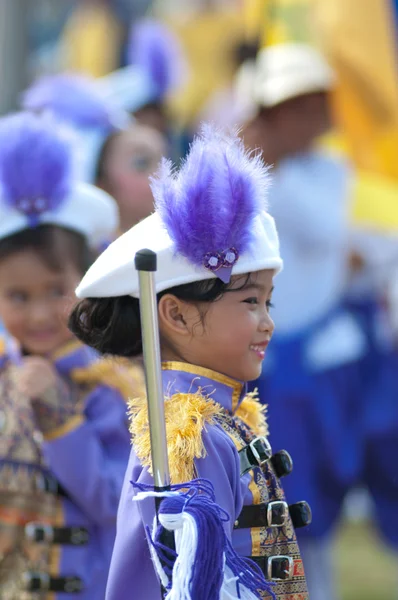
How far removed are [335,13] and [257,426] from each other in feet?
12.5

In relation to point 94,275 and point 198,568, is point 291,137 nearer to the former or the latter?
point 94,275

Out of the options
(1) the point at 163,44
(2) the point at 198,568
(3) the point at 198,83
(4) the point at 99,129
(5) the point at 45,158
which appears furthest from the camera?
(3) the point at 198,83

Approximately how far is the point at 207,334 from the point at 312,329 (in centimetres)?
295

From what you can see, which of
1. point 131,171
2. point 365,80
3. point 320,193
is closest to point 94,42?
point 365,80

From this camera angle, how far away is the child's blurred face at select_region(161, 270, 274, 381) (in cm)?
217

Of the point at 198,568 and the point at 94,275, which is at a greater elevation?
the point at 94,275

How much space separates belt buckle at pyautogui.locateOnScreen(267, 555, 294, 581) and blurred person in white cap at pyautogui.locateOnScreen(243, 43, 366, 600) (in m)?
2.67

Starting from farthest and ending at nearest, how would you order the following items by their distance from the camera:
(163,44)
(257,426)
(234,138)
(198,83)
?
(198,83) < (163,44) < (257,426) < (234,138)

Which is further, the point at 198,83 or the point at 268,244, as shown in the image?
the point at 198,83

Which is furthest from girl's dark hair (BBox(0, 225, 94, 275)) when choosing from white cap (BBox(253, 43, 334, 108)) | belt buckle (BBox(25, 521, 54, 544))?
white cap (BBox(253, 43, 334, 108))

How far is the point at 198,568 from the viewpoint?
185 centimetres

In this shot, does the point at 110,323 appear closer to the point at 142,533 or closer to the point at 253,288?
the point at 253,288

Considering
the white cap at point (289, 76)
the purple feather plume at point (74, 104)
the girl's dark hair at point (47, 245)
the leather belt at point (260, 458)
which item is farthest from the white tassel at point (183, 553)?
the white cap at point (289, 76)

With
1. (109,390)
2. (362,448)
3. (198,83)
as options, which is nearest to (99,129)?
(109,390)
